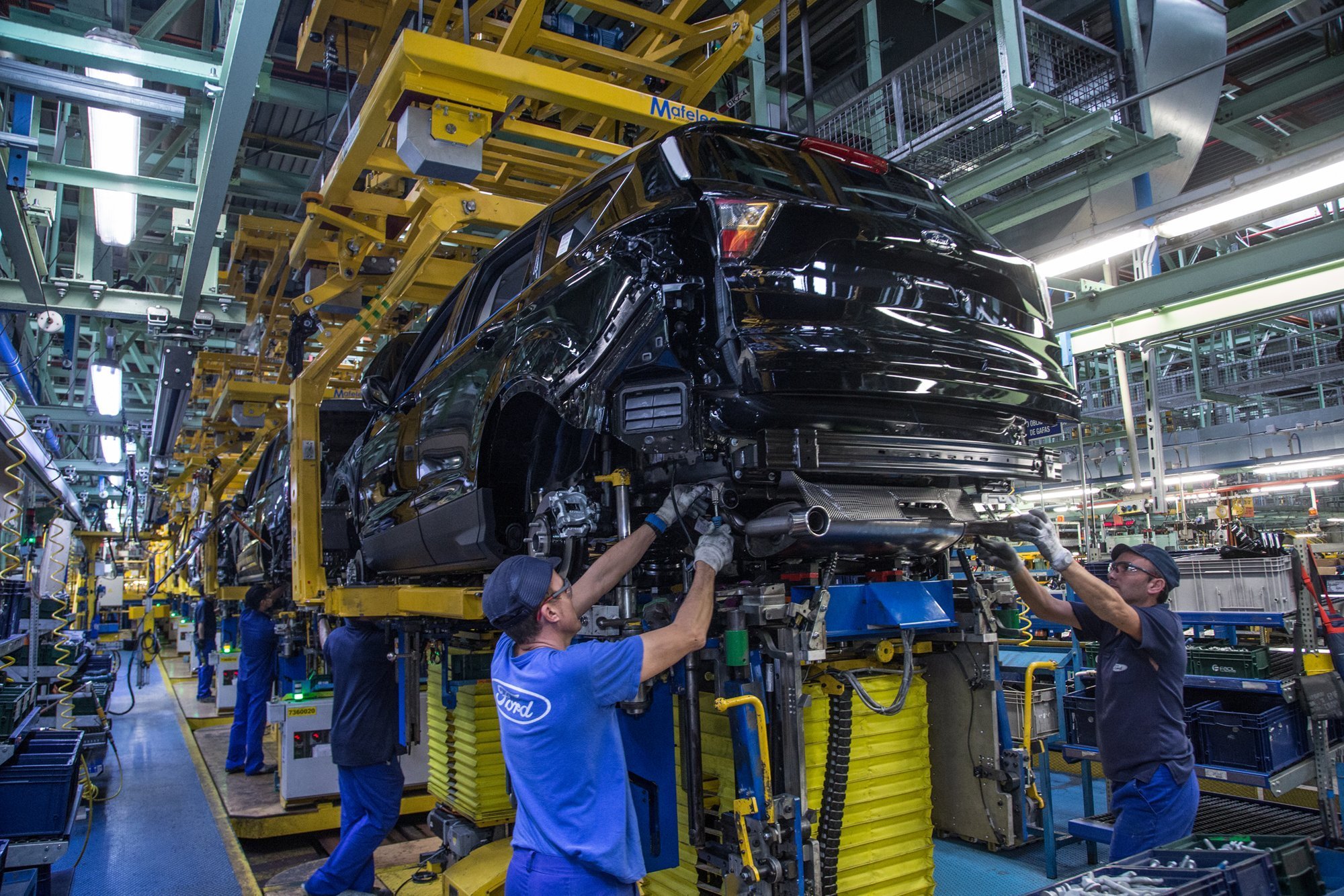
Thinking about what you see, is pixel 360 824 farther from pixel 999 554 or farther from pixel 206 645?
pixel 206 645

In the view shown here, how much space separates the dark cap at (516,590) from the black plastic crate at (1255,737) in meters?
3.89

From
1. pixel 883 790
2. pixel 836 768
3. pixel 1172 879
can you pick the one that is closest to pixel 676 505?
pixel 836 768

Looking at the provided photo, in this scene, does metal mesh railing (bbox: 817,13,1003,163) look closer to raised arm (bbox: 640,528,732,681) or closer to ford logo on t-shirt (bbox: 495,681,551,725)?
raised arm (bbox: 640,528,732,681)

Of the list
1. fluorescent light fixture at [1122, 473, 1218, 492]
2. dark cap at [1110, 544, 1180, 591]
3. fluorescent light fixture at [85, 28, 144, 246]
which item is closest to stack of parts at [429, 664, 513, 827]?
dark cap at [1110, 544, 1180, 591]

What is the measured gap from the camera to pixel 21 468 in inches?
328

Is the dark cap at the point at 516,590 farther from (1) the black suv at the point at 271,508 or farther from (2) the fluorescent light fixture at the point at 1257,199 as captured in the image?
(2) the fluorescent light fixture at the point at 1257,199

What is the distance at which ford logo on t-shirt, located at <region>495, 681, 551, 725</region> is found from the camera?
2.13m

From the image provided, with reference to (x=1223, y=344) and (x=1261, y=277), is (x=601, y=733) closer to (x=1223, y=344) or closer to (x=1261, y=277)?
(x=1261, y=277)

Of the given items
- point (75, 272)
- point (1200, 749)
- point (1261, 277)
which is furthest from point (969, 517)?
point (75, 272)

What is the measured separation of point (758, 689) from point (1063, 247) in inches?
159

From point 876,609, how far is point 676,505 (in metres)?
0.65

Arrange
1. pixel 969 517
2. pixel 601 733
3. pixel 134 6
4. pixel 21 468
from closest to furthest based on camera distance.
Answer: pixel 601 733 < pixel 969 517 < pixel 134 6 < pixel 21 468

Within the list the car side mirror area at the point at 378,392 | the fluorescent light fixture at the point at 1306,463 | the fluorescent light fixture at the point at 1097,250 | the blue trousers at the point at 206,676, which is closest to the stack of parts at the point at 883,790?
the car side mirror area at the point at 378,392

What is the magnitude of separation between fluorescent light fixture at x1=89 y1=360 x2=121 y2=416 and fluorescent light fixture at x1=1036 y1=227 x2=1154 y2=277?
889 centimetres
